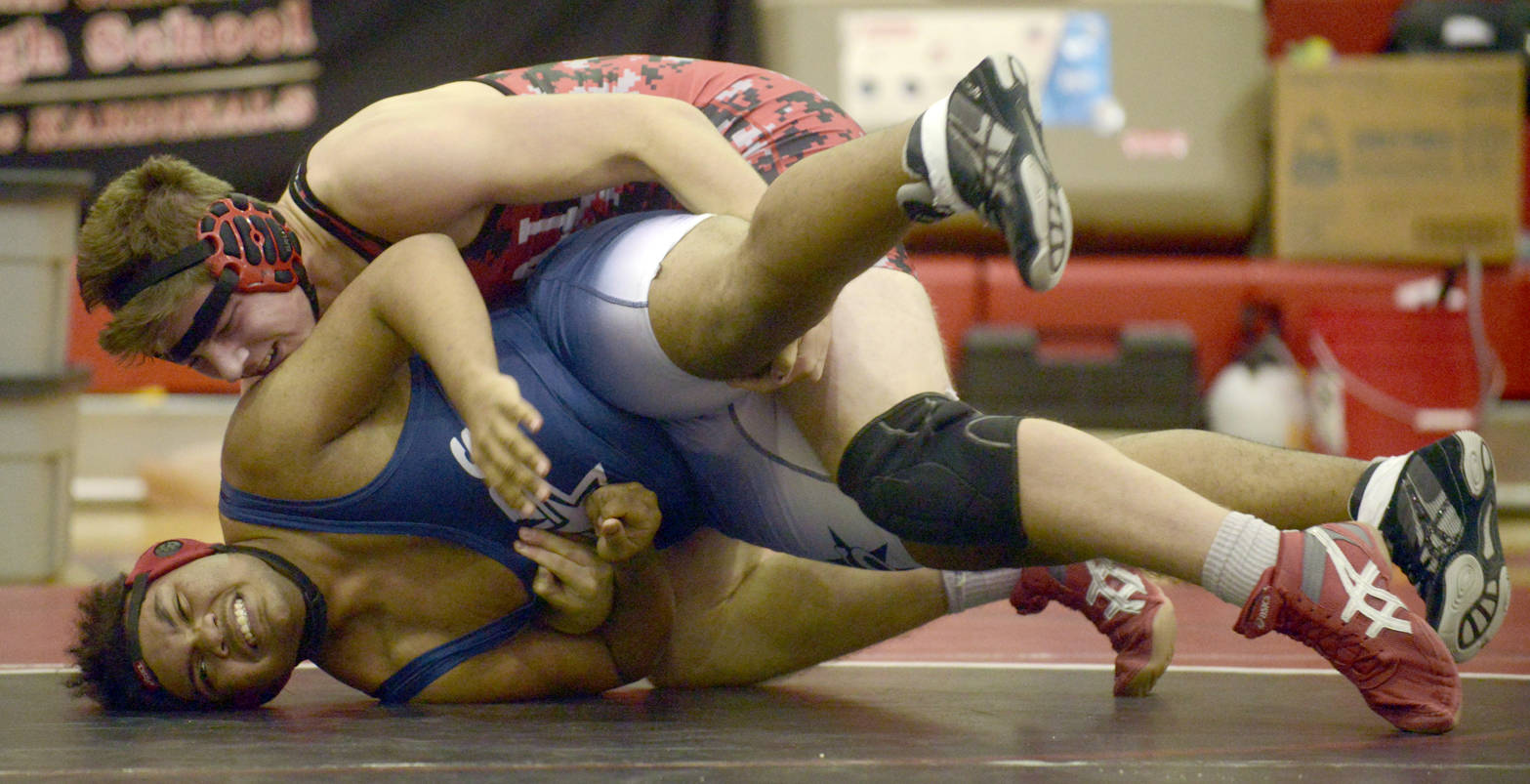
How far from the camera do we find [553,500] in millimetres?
1795

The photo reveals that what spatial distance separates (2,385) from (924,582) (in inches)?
84.5

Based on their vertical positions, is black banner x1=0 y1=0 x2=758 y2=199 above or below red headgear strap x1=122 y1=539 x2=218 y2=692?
above

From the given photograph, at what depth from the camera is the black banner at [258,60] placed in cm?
474

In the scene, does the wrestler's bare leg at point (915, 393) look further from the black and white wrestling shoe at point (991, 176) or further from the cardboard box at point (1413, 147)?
the cardboard box at point (1413, 147)

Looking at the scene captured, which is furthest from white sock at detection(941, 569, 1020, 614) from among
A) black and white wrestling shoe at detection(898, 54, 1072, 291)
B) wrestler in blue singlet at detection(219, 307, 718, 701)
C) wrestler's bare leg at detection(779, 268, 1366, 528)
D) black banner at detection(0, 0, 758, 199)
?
black banner at detection(0, 0, 758, 199)

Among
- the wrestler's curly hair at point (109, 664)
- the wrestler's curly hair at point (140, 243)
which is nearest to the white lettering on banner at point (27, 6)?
the wrestler's curly hair at point (140, 243)

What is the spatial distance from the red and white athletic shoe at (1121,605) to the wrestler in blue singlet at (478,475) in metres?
0.51

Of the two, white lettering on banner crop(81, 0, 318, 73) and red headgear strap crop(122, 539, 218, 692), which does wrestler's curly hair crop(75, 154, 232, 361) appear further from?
white lettering on banner crop(81, 0, 318, 73)

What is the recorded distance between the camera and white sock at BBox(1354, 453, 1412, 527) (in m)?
1.61

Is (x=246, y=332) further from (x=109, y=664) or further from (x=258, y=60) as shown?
(x=258, y=60)

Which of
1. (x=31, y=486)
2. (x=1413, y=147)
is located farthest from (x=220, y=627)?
(x=1413, y=147)

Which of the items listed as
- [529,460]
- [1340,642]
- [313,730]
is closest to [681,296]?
[529,460]

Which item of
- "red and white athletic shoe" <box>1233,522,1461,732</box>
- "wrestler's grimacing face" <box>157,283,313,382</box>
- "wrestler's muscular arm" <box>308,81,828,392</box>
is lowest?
"red and white athletic shoe" <box>1233,522,1461,732</box>

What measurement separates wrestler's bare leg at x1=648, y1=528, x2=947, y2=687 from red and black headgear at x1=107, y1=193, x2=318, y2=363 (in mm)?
647
